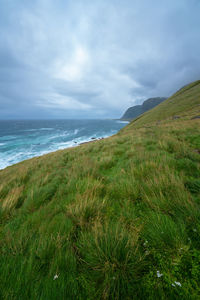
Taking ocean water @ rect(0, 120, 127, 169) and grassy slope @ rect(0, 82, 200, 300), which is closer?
grassy slope @ rect(0, 82, 200, 300)

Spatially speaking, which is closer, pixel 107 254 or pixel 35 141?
pixel 107 254

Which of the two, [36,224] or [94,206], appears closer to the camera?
[36,224]

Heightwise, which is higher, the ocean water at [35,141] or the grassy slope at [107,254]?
the grassy slope at [107,254]

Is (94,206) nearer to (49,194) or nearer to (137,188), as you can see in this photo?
(137,188)

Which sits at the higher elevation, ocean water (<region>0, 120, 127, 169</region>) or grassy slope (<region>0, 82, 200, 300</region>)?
grassy slope (<region>0, 82, 200, 300</region>)

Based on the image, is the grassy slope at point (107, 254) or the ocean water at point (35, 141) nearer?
the grassy slope at point (107, 254)

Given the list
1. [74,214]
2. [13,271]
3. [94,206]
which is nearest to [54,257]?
[13,271]

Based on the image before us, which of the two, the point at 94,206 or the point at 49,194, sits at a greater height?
the point at 94,206

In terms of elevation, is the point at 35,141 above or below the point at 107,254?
below

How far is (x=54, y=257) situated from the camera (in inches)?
52.2

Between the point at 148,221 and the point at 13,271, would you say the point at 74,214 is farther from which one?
the point at 148,221

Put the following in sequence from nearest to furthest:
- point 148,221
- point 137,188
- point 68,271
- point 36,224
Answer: point 68,271, point 148,221, point 36,224, point 137,188

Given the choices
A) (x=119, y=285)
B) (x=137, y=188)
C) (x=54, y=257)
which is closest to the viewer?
(x=119, y=285)

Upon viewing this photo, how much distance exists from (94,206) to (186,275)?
4.67 ft
